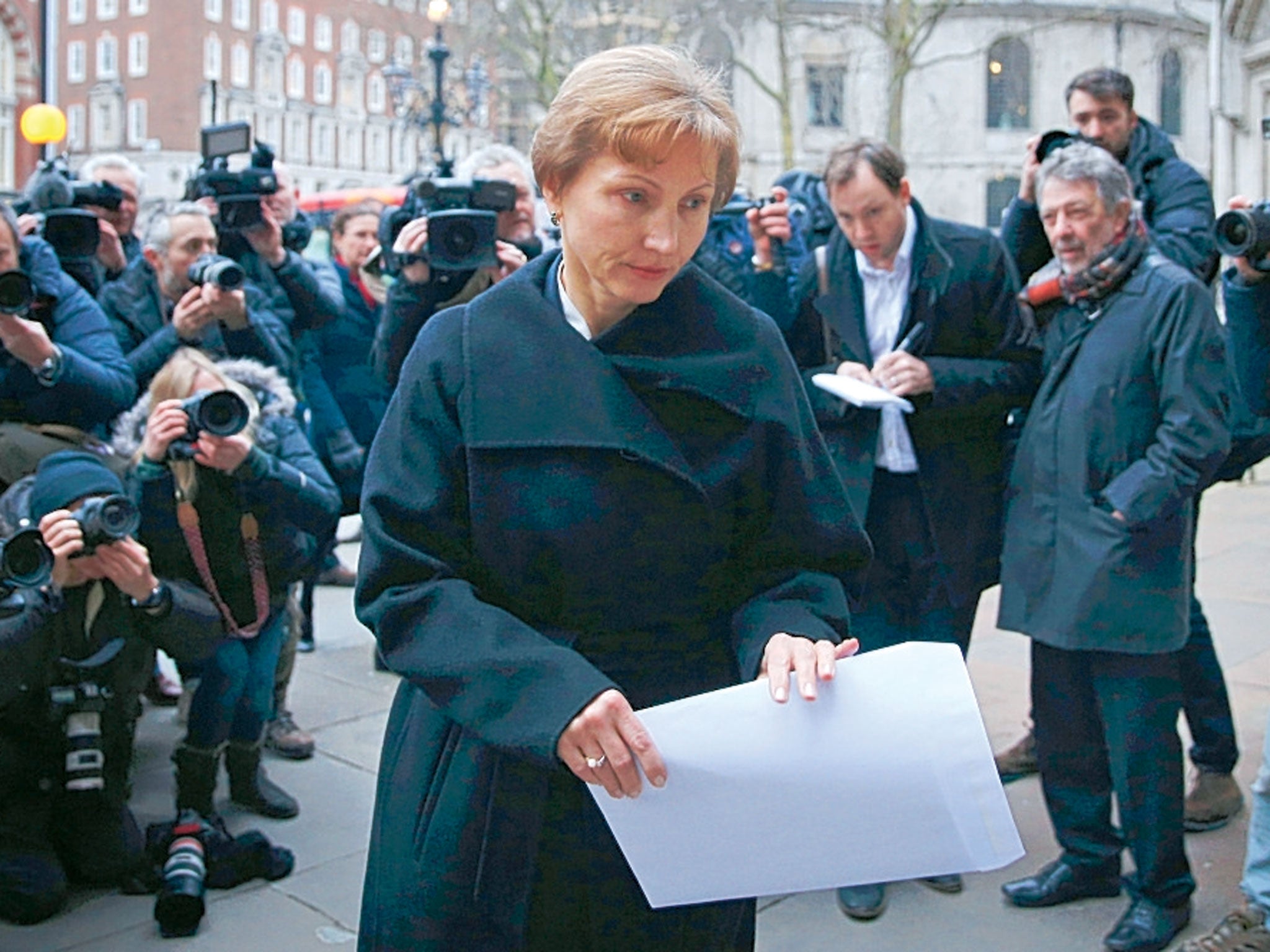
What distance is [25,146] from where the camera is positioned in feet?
150

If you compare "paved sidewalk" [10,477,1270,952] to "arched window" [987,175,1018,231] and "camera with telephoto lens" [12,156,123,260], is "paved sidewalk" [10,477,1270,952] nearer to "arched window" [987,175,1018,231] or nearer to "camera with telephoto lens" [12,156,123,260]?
"camera with telephoto lens" [12,156,123,260]

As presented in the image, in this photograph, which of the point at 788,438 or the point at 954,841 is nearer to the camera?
the point at 954,841

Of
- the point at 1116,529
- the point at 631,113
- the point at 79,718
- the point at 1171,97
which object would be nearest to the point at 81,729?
the point at 79,718

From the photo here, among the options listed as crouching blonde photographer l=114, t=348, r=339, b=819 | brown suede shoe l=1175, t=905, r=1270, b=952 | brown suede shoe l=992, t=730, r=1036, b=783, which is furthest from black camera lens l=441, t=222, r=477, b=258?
brown suede shoe l=1175, t=905, r=1270, b=952

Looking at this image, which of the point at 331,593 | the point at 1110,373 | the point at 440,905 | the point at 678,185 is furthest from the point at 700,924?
the point at 331,593

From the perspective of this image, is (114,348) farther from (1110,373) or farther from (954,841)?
(954,841)

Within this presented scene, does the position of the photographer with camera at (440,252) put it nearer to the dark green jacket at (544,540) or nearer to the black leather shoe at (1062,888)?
the black leather shoe at (1062,888)

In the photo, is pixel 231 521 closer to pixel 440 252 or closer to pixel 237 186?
pixel 440 252

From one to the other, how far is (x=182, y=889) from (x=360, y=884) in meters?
0.55

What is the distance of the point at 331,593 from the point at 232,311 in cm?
353

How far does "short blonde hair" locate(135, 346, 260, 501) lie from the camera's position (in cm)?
452

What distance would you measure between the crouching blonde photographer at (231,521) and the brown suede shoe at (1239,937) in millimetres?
2746

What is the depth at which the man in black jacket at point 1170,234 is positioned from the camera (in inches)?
182

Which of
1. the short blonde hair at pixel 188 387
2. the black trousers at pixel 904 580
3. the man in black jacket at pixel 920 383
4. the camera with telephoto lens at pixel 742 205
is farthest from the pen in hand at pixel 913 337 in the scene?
the short blonde hair at pixel 188 387
